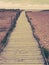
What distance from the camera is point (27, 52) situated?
50.2 ft

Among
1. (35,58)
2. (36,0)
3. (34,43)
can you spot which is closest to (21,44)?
(34,43)

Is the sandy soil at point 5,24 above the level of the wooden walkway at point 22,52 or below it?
below

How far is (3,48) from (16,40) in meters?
2.54

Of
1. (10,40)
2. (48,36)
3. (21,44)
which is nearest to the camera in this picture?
(21,44)

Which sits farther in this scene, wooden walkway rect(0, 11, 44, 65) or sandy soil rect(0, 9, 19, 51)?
sandy soil rect(0, 9, 19, 51)

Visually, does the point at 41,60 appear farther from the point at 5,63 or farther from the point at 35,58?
the point at 5,63

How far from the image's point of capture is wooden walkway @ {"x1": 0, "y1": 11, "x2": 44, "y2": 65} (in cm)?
1363

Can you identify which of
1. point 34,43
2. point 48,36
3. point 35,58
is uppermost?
point 35,58

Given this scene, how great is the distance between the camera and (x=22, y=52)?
1528cm

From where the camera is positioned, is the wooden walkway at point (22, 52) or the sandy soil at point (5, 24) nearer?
the wooden walkway at point (22, 52)

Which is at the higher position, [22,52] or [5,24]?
[22,52]

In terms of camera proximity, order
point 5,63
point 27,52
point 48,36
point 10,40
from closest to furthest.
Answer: point 5,63 < point 27,52 < point 10,40 < point 48,36

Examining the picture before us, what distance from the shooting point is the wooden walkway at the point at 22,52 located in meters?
13.6

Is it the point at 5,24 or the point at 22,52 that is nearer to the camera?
the point at 22,52
